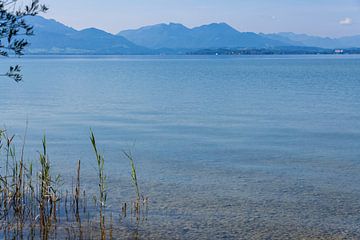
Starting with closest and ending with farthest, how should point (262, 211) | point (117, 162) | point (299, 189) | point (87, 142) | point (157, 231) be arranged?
1. point (157, 231)
2. point (262, 211)
3. point (299, 189)
4. point (117, 162)
5. point (87, 142)

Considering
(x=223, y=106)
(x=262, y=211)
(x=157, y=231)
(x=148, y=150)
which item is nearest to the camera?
(x=157, y=231)

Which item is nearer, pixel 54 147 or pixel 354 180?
pixel 354 180

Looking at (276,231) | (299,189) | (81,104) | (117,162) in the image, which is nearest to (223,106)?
(81,104)

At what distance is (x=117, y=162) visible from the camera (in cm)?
1848

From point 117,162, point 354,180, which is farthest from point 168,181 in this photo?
point 354,180

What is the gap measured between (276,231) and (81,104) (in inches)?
1102

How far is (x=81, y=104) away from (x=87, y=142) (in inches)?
649

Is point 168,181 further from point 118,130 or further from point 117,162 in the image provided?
point 118,130

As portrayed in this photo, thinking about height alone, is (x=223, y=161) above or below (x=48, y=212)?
below

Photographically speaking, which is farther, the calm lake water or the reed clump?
the calm lake water

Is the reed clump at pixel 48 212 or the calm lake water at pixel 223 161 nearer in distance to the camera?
the reed clump at pixel 48 212

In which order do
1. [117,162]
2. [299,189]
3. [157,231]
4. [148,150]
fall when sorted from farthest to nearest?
[148,150] < [117,162] < [299,189] < [157,231]

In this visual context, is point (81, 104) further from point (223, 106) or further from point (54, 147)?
point (54, 147)

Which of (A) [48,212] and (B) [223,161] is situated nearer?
(A) [48,212]
